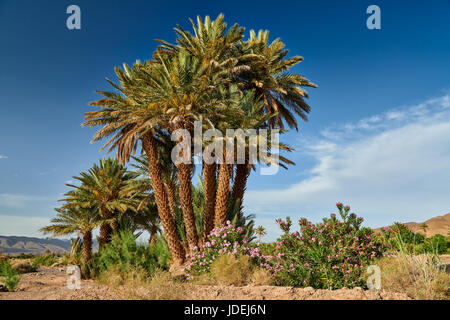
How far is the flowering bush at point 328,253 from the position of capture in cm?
792

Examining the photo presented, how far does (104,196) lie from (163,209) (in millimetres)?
5665

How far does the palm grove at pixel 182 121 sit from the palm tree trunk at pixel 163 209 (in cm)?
5

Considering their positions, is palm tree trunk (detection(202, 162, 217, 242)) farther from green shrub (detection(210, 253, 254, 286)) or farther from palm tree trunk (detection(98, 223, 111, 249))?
palm tree trunk (detection(98, 223, 111, 249))

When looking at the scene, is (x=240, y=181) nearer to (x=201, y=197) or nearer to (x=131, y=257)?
(x=201, y=197)

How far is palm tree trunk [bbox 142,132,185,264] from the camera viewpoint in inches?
617

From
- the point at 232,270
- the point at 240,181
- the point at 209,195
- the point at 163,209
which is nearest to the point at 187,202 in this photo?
the point at 209,195

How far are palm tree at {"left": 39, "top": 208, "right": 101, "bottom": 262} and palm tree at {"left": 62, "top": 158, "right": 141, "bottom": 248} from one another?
349mm

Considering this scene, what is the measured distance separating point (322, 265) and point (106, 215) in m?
15.0

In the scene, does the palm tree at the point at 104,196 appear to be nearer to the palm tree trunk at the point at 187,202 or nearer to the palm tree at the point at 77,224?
the palm tree at the point at 77,224

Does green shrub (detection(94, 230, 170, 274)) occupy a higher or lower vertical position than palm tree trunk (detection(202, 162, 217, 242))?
lower

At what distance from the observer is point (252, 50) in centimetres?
1956

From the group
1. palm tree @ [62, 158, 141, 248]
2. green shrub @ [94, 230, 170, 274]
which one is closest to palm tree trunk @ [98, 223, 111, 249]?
palm tree @ [62, 158, 141, 248]
